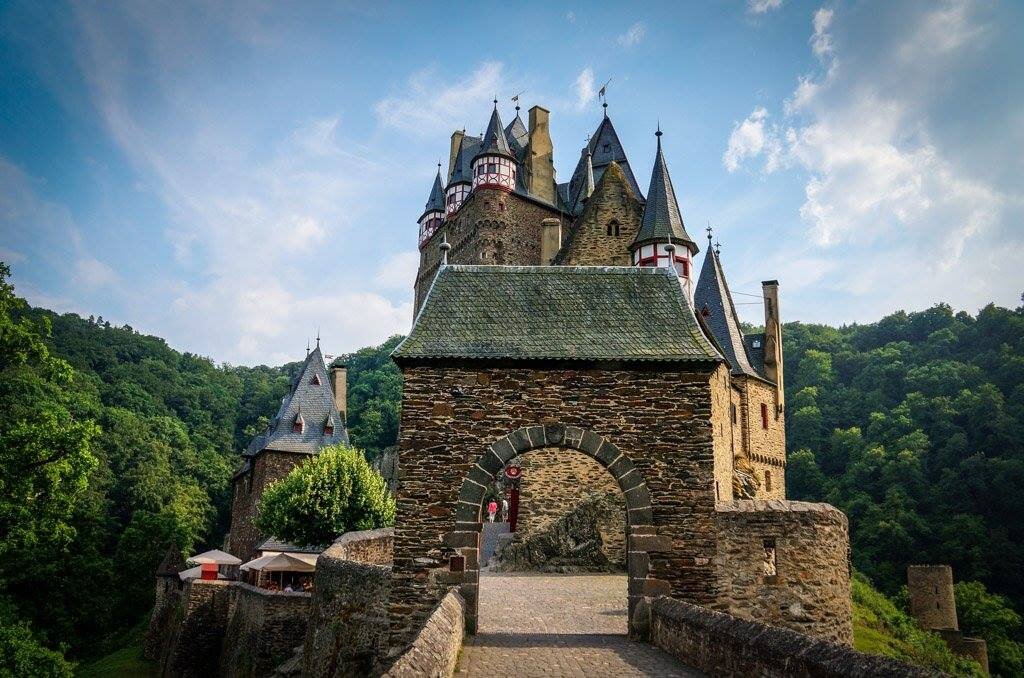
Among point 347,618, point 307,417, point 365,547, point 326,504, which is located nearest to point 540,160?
point 307,417

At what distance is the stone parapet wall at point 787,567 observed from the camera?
13117 millimetres

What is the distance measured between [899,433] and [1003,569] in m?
11.6

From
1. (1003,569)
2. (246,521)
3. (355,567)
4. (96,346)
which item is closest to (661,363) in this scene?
(355,567)

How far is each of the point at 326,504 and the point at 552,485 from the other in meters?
7.28

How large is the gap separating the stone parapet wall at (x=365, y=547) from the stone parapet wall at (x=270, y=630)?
314 cm

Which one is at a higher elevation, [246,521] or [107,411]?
[107,411]

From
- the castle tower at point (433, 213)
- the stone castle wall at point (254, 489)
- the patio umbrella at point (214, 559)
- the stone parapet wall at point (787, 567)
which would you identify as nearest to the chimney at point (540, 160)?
the castle tower at point (433, 213)

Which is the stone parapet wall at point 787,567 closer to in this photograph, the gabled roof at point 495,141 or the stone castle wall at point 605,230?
the stone castle wall at point 605,230

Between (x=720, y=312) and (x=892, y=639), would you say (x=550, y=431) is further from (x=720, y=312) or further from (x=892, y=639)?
(x=720, y=312)

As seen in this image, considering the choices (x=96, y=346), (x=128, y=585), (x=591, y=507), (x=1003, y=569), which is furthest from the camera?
(x=96, y=346)

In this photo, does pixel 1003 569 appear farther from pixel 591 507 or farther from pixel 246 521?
pixel 246 521

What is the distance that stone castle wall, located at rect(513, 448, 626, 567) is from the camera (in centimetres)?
2439

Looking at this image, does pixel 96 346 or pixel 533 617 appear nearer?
pixel 533 617

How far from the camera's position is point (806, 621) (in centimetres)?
1347
